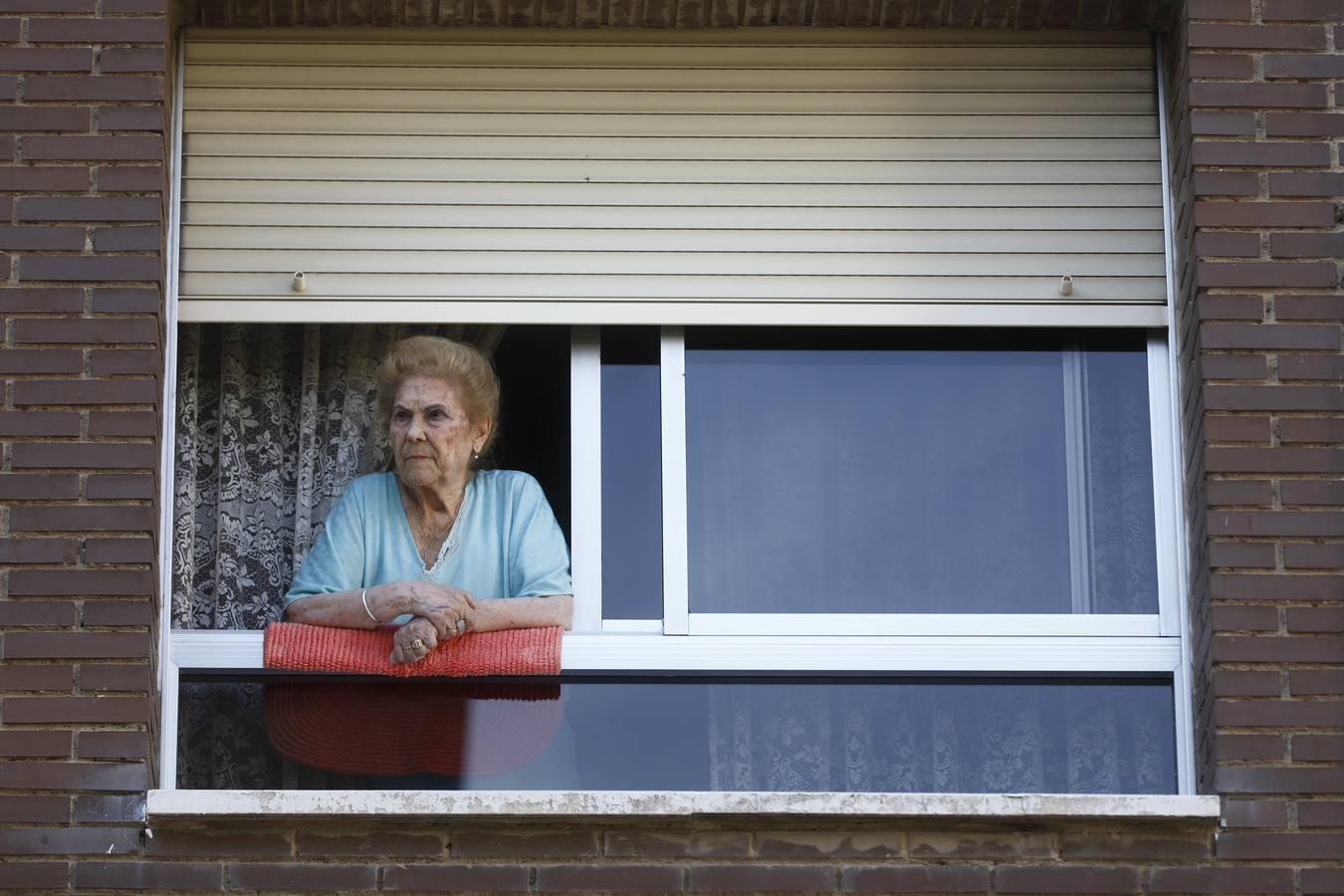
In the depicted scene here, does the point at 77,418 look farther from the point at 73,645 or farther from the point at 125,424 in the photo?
the point at 73,645

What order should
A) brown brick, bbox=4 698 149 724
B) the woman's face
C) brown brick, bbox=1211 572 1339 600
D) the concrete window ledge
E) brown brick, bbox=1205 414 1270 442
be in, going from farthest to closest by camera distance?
the woman's face < brown brick, bbox=1205 414 1270 442 < brown brick, bbox=1211 572 1339 600 < brown brick, bbox=4 698 149 724 < the concrete window ledge

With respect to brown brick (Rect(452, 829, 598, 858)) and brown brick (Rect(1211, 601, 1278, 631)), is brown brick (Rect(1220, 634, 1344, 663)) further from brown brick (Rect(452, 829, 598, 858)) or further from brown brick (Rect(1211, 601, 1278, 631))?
Answer: brown brick (Rect(452, 829, 598, 858))

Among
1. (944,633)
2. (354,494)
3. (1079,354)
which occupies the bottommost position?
(944,633)

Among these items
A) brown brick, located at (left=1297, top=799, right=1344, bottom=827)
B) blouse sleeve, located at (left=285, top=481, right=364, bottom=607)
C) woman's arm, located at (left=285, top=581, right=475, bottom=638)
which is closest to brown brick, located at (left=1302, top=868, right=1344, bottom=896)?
brown brick, located at (left=1297, top=799, right=1344, bottom=827)

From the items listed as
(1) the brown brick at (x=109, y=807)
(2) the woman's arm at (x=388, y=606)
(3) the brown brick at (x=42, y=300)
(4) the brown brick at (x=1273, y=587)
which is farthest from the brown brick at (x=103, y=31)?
(4) the brown brick at (x=1273, y=587)

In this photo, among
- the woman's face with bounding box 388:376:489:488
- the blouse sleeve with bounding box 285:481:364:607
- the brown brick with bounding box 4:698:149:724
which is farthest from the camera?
the woman's face with bounding box 388:376:489:488

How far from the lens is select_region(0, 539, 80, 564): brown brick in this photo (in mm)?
5863

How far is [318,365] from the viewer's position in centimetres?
661

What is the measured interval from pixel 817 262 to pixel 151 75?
1971 millimetres

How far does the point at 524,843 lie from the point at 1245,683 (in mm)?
1957

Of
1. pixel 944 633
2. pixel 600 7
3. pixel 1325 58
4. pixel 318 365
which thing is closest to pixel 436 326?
pixel 318 365

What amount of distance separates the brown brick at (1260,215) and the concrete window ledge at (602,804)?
1.65 meters

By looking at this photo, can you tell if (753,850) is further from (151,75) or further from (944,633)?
(151,75)

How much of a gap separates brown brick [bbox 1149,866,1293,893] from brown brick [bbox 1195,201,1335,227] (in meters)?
1.77
